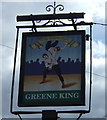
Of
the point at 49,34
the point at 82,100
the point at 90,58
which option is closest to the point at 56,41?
the point at 49,34

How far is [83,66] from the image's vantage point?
11.6 meters

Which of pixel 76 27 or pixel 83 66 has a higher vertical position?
pixel 76 27

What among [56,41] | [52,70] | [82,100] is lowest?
[82,100]

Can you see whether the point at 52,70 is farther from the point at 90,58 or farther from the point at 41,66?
the point at 90,58

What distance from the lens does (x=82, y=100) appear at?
11.3 m

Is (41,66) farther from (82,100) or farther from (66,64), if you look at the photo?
(82,100)

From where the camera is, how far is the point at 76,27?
40.6ft

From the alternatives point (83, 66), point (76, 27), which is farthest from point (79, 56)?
point (76, 27)

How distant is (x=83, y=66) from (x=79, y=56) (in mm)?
323

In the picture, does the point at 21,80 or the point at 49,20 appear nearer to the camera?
the point at 21,80

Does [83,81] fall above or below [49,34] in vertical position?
below

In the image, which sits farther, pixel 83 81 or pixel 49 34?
pixel 49 34

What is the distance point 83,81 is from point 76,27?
71.5 inches

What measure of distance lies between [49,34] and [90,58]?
4.69ft
